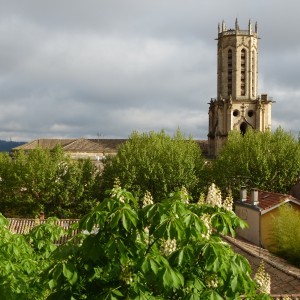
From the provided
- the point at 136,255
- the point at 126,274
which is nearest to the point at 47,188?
the point at 126,274

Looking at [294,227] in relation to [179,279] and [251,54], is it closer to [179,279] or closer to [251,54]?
[179,279]

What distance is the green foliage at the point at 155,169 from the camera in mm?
46906

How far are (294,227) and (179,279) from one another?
22.1m

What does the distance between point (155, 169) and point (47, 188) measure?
11066mm

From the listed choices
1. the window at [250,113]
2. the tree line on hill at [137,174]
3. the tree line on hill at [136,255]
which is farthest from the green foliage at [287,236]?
the window at [250,113]

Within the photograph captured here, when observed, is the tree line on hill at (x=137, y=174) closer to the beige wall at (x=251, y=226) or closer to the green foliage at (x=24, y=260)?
Answer: the beige wall at (x=251, y=226)

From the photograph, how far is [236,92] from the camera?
87750mm

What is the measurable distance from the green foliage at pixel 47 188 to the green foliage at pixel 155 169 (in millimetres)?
2426

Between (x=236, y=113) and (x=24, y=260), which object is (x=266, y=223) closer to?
(x=24, y=260)

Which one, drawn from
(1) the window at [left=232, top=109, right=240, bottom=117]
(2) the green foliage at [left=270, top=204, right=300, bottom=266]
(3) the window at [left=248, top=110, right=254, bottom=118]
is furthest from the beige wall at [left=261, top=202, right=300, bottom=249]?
(3) the window at [left=248, top=110, right=254, bottom=118]

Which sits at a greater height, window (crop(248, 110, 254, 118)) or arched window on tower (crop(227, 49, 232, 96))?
arched window on tower (crop(227, 49, 232, 96))

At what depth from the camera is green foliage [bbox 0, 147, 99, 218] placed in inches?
1811

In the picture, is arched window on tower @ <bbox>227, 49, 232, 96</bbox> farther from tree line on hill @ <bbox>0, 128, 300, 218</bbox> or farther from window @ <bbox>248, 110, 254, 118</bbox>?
tree line on hill @ <bbox>0, 128, 300, 218</bbox>

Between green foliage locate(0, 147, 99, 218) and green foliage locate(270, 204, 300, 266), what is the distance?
2142cm
